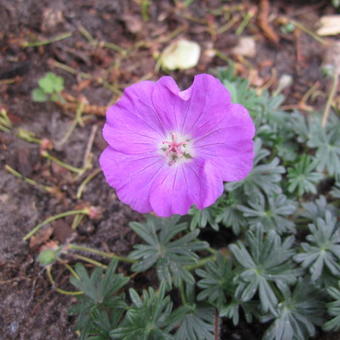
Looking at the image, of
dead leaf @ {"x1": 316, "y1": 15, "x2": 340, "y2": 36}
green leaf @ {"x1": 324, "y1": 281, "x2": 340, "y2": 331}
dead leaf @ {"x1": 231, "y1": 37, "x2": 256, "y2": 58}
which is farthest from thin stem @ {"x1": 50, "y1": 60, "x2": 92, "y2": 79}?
green leaf @ {"x1": 324, "y1": 281, "x2": 340, "y2": 331}

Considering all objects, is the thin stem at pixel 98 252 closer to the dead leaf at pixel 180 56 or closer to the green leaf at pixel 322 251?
the green leaf at pixel 322 251

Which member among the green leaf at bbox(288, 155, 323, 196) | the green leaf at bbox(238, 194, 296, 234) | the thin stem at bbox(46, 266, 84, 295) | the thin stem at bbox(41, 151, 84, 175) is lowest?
the thin stem at bbox(46, 266, 84, 295)

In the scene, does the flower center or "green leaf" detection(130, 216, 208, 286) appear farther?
"green leaf" detection(130, 216, 208, 286)

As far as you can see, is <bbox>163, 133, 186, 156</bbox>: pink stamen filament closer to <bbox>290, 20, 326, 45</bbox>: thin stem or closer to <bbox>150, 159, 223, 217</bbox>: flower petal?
<bbox>150, 159, 223, 217</bbox>: flower petal

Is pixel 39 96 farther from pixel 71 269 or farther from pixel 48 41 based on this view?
pixel 71 269

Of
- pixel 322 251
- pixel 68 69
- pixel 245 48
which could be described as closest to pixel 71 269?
pixel 322 251

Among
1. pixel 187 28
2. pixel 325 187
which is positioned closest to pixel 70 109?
pixel 187 28

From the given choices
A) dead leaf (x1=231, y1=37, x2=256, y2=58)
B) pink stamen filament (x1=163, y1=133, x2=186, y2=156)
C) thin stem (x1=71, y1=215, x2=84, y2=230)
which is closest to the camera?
pink stamen filament (x1=163, y1=133, x2=186, y2=156)

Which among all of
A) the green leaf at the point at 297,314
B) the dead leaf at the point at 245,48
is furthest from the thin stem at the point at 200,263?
the dead leaf at the point at 245,48

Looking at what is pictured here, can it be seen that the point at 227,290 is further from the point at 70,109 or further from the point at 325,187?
the point at 70,109
